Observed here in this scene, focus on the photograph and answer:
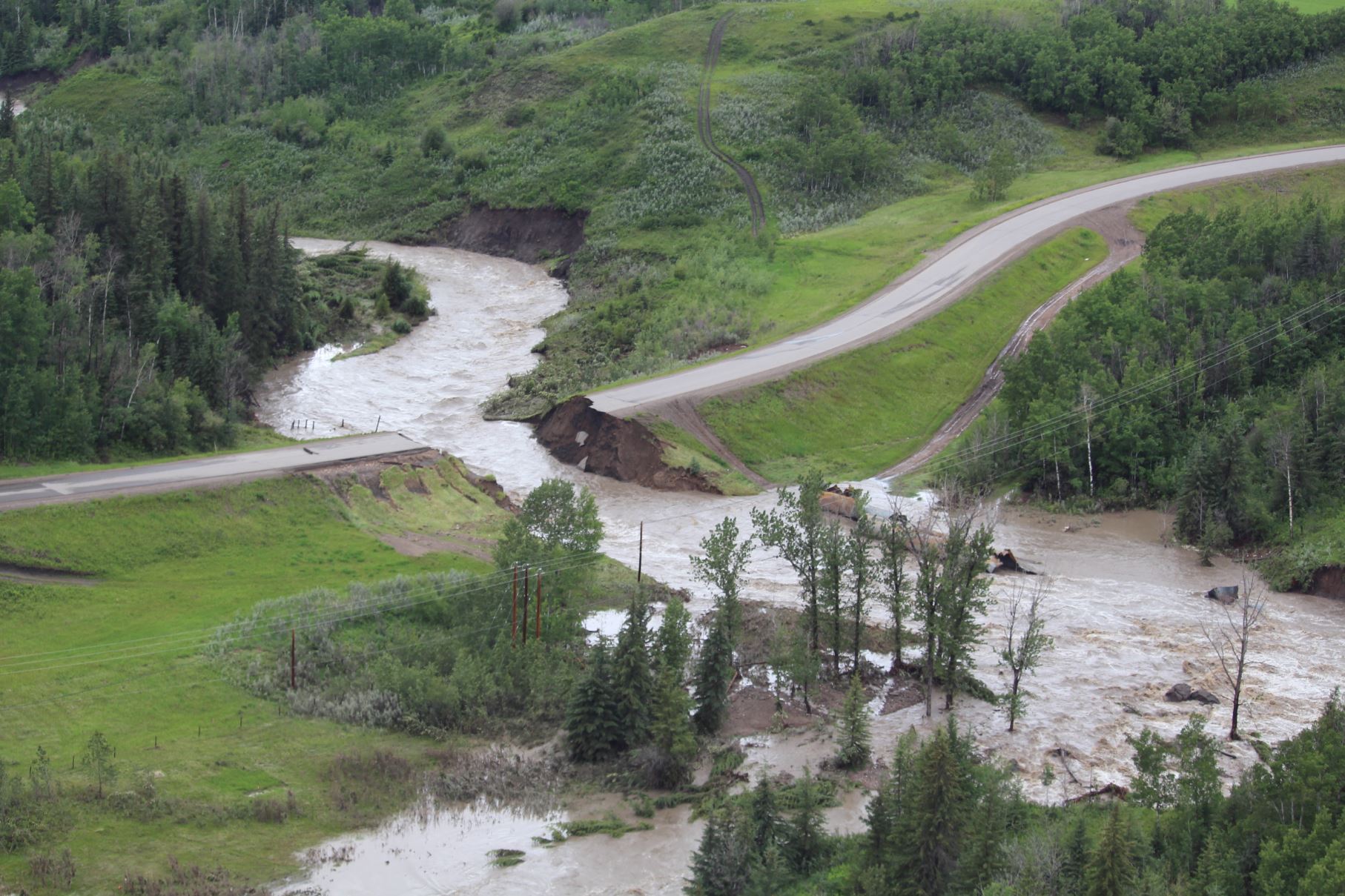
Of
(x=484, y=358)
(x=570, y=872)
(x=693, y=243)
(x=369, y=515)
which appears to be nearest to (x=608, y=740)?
(x=570, y=872)

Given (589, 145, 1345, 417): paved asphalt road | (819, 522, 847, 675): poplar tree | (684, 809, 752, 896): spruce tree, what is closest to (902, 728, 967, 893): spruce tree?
(684, 809, 752, 896): spruce tree

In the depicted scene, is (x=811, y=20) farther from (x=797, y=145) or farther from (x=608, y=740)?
(x=608, y=740)

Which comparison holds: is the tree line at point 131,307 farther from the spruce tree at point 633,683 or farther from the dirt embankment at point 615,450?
the spruce tree at point 633,683

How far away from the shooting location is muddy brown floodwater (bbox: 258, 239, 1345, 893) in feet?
129

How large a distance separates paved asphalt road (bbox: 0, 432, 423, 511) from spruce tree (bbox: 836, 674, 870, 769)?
27802 millimetres

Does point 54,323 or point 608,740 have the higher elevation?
point 54,323

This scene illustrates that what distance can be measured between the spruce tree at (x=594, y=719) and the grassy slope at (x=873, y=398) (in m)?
30.5

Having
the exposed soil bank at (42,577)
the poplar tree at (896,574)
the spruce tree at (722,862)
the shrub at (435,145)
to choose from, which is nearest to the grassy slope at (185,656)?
the exposed soil bank at (42,577)

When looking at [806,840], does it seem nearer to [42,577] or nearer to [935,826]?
[935,826]

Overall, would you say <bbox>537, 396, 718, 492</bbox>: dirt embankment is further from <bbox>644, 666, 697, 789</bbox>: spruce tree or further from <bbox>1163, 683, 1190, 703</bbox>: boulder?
<bbox>1163, 683, 1190, 703</bbox>: boulder

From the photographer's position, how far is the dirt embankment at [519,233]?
126500 millimetres

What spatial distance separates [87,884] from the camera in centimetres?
3481

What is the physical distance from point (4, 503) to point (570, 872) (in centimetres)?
2760

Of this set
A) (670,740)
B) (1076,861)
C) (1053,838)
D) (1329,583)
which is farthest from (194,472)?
(1329,583)
